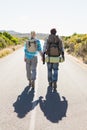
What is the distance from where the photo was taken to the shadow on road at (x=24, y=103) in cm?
915

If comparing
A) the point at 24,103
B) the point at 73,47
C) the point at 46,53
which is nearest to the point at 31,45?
the point at 46,53

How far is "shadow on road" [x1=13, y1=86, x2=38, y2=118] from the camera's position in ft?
30.0

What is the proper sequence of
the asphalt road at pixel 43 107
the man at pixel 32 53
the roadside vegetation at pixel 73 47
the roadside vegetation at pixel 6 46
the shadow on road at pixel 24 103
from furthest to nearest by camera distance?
1. the roadside vegetation at pixel 6 46
2. the roadside vegetation at pixel 73 47
3. the man at pixel 32 53
4. the shadow on road at pixel 24 103
5. the asphalt road at pixel 43 107

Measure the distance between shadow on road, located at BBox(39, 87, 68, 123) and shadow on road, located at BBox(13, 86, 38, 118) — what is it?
29cm

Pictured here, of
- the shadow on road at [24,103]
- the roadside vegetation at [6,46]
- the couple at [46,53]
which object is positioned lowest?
the roadside vegetation at [6,46]

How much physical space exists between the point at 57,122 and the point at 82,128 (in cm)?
74

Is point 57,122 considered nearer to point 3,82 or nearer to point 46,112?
point 46,112

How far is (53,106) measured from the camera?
9.93 m

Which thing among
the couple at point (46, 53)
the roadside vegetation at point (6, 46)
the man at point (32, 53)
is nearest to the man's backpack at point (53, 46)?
the couple at point (46, 53)

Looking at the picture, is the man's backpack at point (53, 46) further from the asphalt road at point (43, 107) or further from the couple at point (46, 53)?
the asphalt road at point (43, 107)

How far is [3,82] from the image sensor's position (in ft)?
48.2

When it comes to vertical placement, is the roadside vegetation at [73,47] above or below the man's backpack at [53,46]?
A: below

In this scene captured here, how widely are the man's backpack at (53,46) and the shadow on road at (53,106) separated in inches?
59.8

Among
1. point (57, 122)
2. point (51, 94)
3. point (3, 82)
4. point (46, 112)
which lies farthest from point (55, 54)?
point (57, 122)
